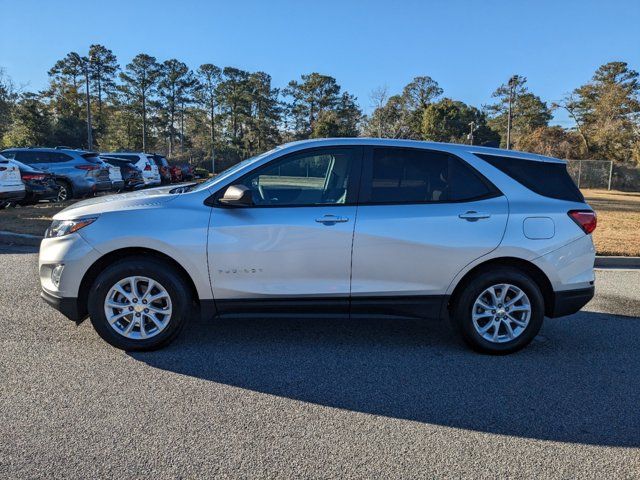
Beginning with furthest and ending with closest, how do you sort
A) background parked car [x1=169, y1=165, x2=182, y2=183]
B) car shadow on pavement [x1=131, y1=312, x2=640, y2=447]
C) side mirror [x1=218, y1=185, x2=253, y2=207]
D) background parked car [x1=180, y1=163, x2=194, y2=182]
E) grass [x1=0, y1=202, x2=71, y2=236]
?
background parked car [x1=180, y1=163, x2=194, y2=182] < background parked car [x1=169, y1=165, x2=182, y2=183] < grass [x1=0, y1=202, x2=71, y2=236] < side mirror [x1=218, y1=185, x2=253, y2=207] < car shadow on pavement [x1=131, y1=312, x2=640, y2=447]

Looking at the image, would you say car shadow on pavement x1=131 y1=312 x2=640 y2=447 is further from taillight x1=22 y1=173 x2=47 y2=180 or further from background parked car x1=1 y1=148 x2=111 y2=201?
background parked car x1=1 y1=148 x2=111 y2=201

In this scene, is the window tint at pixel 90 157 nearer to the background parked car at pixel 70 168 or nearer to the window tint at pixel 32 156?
the background parked car at pixel 70 168

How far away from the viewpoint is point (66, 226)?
4234mm

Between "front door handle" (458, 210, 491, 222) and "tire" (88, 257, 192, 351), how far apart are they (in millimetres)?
2367

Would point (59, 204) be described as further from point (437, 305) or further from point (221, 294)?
point (437, 305)

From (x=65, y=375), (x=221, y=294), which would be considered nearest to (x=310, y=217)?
(x=221, y=294)

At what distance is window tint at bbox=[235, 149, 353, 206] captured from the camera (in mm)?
4336

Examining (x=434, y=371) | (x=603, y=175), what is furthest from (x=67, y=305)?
(x=603, y=175)

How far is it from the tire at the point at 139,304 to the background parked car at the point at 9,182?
930 cm

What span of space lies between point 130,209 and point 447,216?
2.60 meters

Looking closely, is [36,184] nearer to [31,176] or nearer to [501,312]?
[31,176]

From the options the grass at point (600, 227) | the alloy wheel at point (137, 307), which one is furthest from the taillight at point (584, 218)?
the grass at point (600, 227)

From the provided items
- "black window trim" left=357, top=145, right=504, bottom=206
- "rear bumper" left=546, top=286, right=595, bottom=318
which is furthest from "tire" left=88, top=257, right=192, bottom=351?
"rear bumper" left=546, top=286, right=595, bottom=318

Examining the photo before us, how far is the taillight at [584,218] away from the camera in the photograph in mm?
4396
